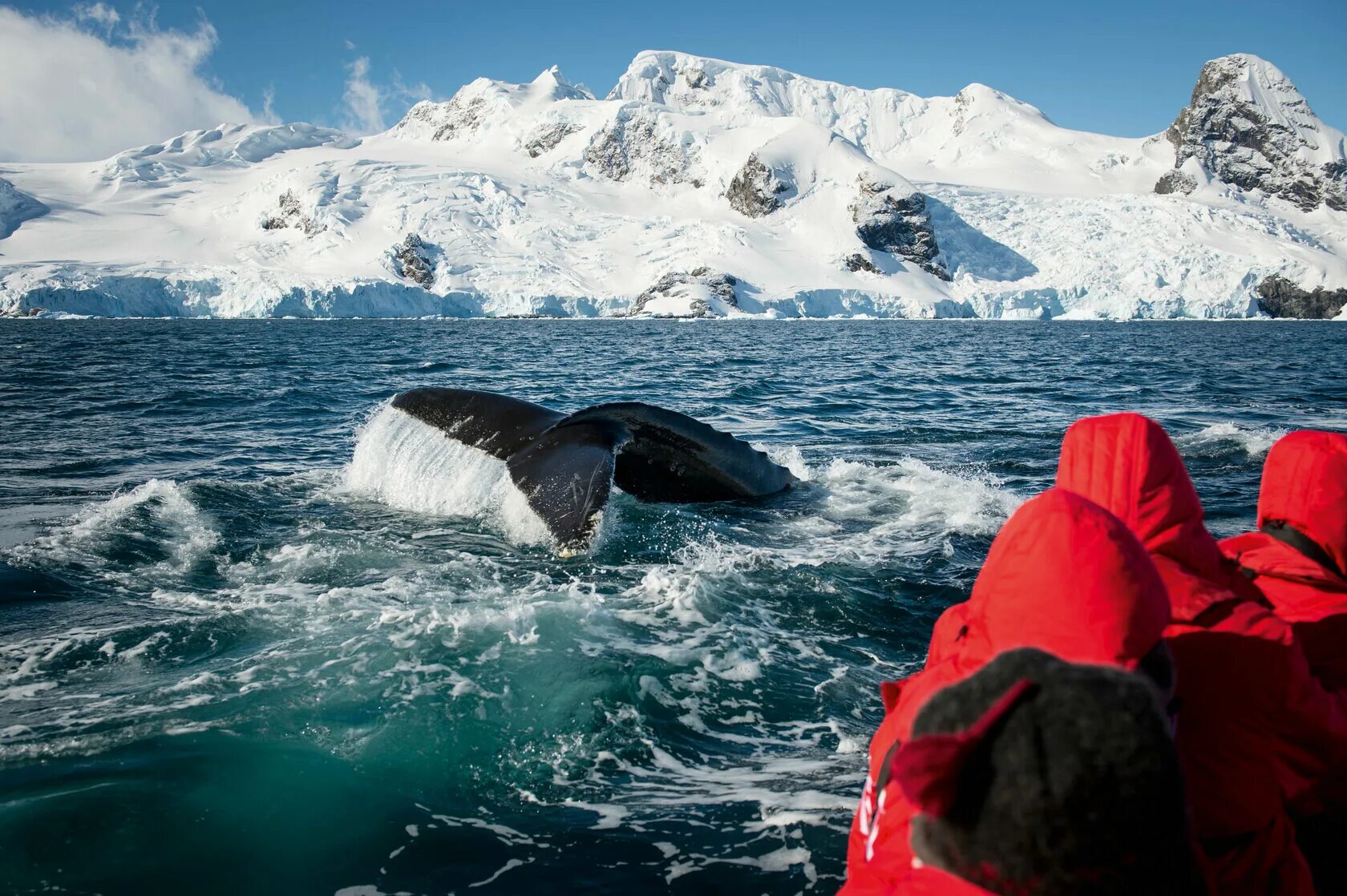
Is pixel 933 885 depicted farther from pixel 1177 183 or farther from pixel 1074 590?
pixel 1177 183

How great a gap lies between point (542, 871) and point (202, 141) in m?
212

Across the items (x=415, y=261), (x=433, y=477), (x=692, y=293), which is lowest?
(x=433, y=477)

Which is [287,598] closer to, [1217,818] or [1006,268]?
[1217,818]

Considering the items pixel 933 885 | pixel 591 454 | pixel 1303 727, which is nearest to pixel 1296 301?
pixel 591 454

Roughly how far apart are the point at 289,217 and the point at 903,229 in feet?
297

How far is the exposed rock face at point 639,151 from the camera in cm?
16412

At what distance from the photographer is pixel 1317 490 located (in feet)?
8.31

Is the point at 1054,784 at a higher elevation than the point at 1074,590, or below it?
below

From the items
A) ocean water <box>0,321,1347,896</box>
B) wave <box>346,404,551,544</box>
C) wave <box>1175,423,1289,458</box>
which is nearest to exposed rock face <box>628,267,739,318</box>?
wave <box>1175,423,1289,458</box>

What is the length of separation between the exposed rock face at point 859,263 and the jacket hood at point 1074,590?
127221 mm

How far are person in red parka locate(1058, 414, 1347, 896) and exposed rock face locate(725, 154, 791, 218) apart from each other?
476 ft

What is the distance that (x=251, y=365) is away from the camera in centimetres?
2672

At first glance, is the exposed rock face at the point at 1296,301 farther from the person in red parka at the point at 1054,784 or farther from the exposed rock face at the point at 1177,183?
the person in red parka at the point at 1054,784

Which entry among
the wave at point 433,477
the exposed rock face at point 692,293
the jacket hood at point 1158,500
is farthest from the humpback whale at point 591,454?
the exposed rock face at point 692,293
